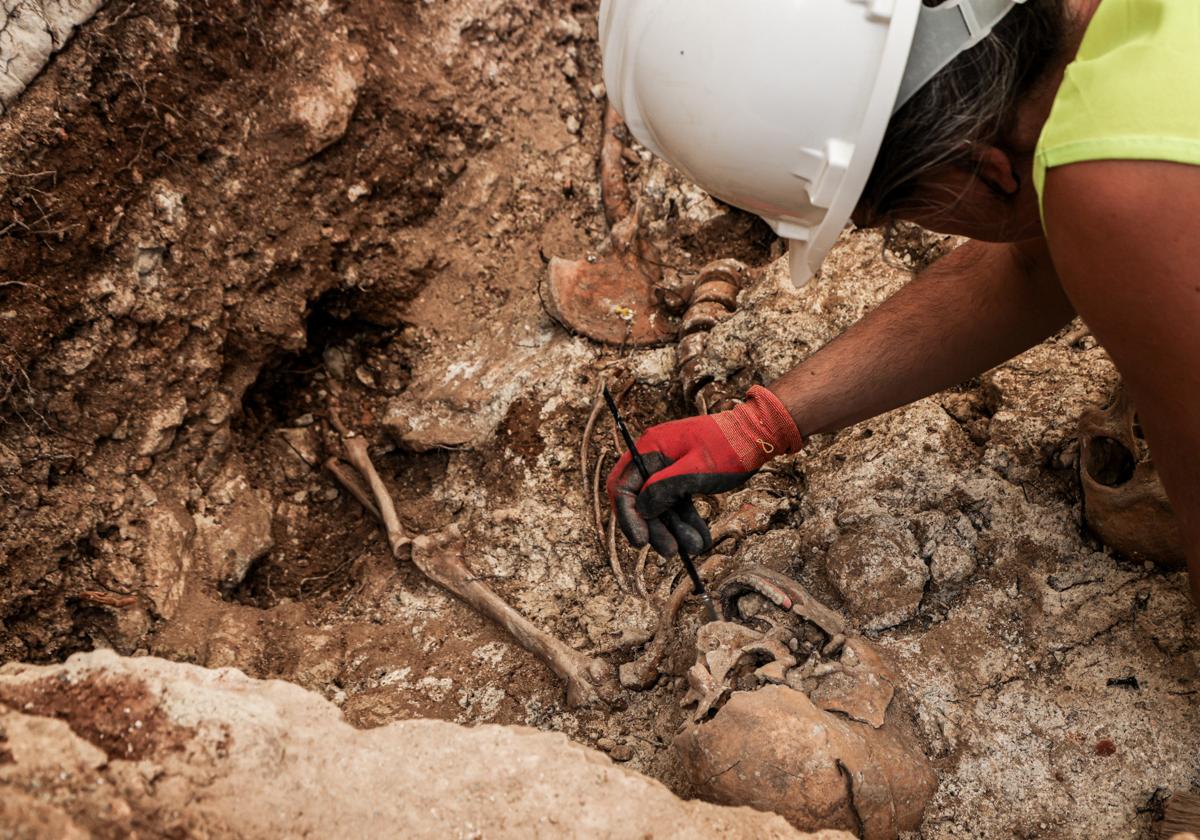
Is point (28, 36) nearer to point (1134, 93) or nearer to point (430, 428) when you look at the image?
point (430, 428)

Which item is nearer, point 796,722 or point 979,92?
point 979,92

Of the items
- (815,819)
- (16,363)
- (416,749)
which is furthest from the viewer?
(16,363)

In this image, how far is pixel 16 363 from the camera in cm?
264

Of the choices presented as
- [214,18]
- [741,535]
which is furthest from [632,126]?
[214,18]

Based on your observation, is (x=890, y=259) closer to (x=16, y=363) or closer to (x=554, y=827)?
(x=554, y=827)

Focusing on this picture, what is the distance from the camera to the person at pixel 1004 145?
4.10 feet

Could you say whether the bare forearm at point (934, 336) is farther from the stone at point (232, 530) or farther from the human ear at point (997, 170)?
the stone at point (232, 530)

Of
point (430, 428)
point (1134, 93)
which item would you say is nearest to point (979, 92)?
point (1134, 93)

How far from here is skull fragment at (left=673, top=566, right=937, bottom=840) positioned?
1.81 metres

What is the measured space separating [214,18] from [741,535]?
94.6 inches

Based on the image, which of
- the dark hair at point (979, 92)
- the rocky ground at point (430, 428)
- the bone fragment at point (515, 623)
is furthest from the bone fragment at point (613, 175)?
the dark hair at point (979, 92)

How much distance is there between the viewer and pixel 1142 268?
127 centimetres

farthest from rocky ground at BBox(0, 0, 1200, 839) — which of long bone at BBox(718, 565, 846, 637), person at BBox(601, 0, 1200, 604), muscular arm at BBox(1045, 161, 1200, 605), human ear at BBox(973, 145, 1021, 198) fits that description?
human ear at BBox(973, 145, 1021, 198)

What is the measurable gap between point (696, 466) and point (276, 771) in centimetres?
125
